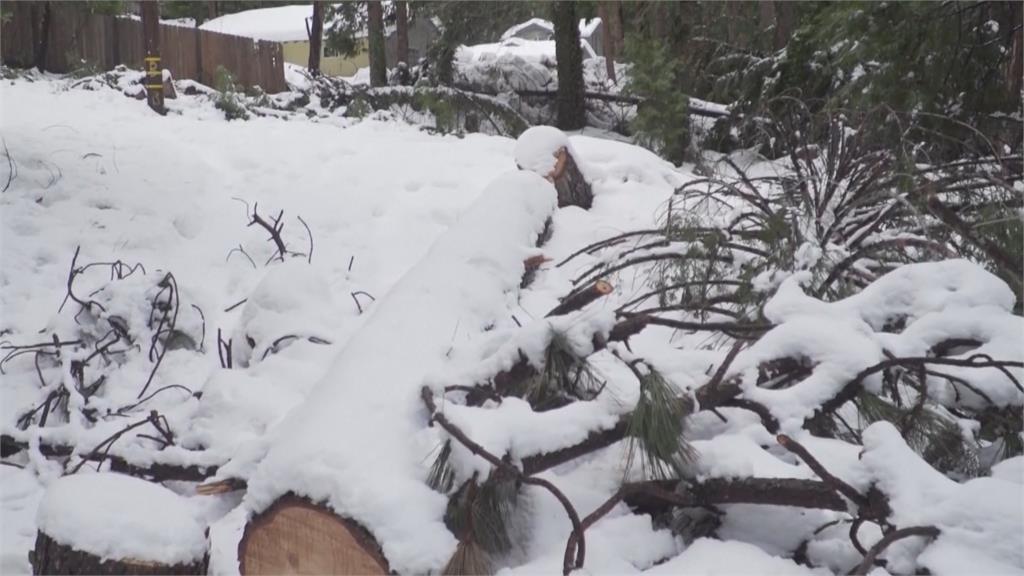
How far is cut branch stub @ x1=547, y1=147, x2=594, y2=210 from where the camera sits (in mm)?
5480

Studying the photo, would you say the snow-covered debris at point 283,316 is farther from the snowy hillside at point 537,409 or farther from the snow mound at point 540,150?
the snow mound at point 540,150

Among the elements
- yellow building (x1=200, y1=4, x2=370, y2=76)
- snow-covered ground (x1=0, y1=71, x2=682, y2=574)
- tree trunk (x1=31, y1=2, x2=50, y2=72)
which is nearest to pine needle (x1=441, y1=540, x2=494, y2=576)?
snow-covered ground (x1=0, y1=71, x2=682, y2=574)

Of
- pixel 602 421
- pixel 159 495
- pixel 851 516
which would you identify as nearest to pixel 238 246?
pixel 159 495

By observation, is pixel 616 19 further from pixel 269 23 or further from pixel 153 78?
pixel 269 23

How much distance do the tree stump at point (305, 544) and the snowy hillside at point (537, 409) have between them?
36 millimetres

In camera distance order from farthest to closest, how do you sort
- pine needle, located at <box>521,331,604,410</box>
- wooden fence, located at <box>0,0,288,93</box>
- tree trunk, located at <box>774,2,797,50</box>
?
wooden fence, located at <box>0,0,288,93</box> → tree trunk, located at <box>774,2,797,50</box> → pine needle, located at <box>521,331,604,410</box>

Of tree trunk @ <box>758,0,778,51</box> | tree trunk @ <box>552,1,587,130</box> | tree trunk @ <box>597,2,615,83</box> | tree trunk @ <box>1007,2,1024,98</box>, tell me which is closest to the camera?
tree trunk @ <box>1007,2,1024,98</box>

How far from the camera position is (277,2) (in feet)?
111

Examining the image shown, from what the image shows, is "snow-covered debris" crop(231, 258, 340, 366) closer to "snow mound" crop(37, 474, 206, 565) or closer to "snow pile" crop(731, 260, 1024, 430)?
"snow mound" crop(37, 474, 206, 565)

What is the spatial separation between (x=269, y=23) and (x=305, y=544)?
29.5 metres

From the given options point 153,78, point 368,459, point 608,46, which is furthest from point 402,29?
point 368,459

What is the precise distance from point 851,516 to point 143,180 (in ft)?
16.7

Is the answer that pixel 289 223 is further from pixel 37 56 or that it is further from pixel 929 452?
pixel 37 56

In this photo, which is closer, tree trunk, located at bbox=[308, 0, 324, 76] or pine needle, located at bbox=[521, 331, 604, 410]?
pine needle, located at bbox=[521, 331, 604, 410]
